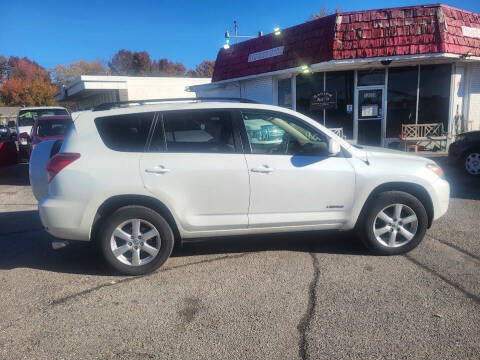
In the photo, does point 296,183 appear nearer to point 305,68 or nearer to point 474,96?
point 305,68

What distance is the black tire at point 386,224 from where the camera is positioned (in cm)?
421

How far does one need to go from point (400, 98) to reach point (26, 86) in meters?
72.8

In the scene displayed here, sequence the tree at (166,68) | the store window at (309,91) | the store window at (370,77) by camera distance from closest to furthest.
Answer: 1. the store window at (370,77)
2. the store window at (309,91)
3. the tree at (166,68)

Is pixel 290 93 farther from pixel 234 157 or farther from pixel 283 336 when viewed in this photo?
pixel 283 336

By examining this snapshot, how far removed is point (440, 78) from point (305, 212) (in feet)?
39.3

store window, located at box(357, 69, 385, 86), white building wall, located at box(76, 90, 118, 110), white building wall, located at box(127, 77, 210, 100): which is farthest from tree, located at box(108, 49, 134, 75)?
store window, located at box(357, 69, 385, 86)

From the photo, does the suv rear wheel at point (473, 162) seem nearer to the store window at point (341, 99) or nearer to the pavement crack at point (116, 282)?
the store window at point (341, 99)

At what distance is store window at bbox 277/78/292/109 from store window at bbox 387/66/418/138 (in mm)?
3796

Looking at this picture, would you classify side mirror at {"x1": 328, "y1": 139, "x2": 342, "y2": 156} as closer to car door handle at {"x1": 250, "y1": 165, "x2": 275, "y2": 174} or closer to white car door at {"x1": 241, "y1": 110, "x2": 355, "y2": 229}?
white car door at {"x1": 241, "y1": 110, "x2": 355, "y2": 229}

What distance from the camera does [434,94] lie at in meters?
13.5

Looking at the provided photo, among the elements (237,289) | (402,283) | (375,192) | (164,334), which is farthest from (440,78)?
(164,334)

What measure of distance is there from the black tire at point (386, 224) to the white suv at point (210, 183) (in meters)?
0.01

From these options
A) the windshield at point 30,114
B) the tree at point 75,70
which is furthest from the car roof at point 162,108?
the tree at point 75,70

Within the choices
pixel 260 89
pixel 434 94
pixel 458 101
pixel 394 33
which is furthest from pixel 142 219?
pixel 458 101
